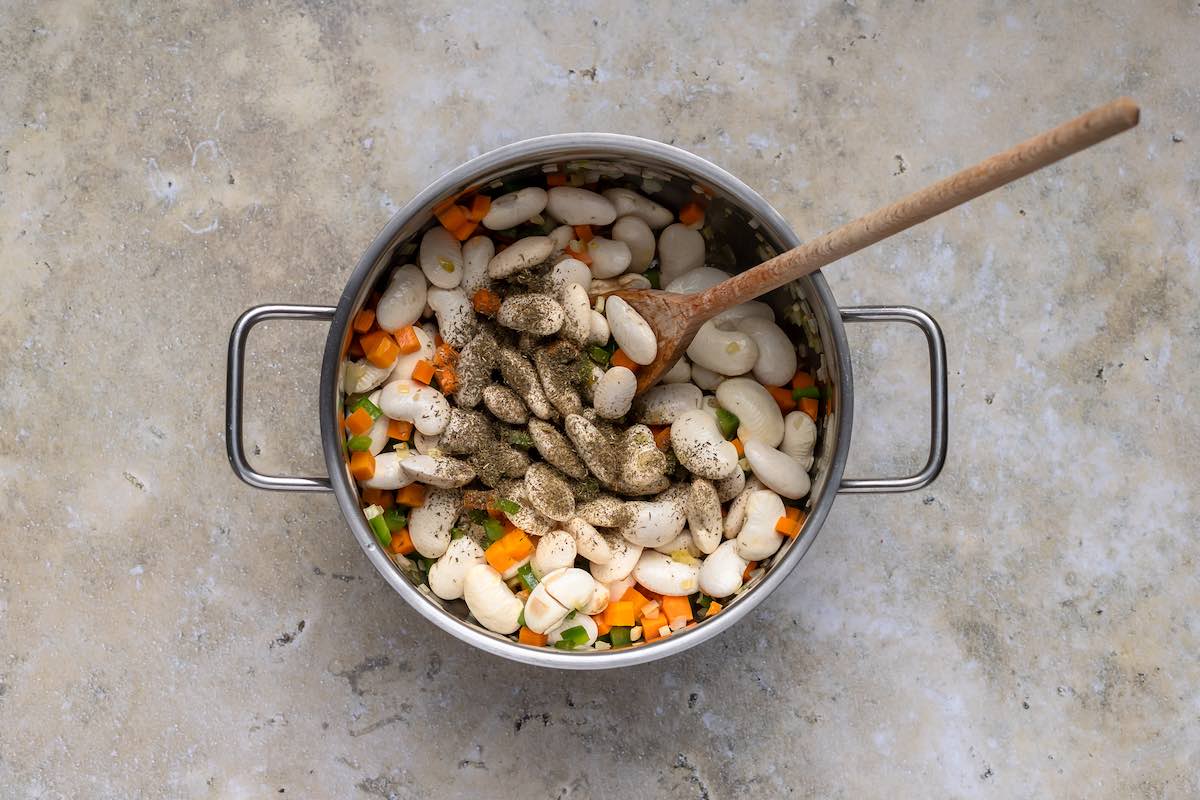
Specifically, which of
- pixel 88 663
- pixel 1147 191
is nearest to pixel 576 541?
pixel 88 663

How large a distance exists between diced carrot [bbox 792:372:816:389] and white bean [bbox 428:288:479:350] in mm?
275

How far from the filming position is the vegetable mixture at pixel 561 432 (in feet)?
2.57

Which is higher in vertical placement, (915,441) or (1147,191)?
(1147,191)

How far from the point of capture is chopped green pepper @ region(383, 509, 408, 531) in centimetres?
80

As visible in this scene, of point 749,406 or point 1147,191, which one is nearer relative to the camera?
point 749,406

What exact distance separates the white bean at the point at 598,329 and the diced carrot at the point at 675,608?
0.22 meters

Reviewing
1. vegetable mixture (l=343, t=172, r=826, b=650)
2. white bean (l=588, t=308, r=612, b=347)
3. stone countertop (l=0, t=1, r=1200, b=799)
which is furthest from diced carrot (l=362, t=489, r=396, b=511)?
white bean (l=588, t=308, r=612, b=347)

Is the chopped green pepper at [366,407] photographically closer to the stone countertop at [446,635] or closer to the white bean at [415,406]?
the white bean at [415,406]

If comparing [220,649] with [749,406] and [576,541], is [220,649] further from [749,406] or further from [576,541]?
[749,406]

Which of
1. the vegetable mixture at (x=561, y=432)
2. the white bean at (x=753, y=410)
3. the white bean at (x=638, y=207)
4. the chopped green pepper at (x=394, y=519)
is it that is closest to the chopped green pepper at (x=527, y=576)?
the vegetable mixture at (x=561, y=432)

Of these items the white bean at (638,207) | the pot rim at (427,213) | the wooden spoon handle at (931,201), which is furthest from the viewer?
the white bean at (638,207)

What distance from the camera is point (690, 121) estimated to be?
0.91 metres

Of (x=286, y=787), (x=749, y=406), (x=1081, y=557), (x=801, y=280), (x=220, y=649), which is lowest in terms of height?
(x=286, y=787)

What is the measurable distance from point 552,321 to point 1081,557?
56 centimetres
